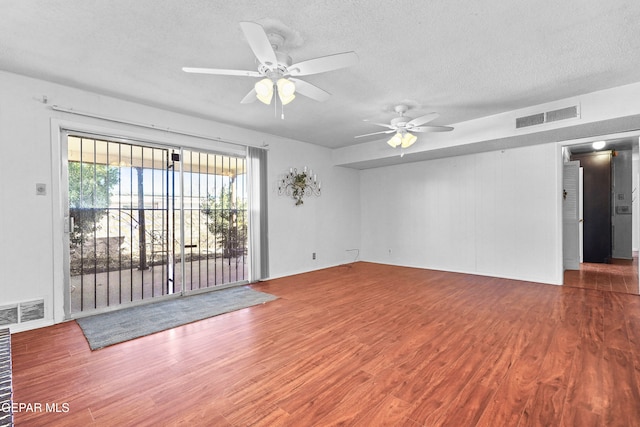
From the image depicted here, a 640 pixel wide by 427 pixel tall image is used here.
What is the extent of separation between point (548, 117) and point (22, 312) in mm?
7024

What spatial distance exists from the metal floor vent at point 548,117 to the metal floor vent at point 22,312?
265 inches

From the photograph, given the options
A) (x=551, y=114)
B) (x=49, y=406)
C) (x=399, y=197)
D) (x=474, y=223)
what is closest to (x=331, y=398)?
(x=49, y=406)

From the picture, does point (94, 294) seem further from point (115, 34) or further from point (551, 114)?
point (551, 114)

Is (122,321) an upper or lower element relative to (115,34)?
lower

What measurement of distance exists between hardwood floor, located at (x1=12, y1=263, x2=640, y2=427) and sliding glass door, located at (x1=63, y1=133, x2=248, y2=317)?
1.00 meters

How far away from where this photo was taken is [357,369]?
2.33m

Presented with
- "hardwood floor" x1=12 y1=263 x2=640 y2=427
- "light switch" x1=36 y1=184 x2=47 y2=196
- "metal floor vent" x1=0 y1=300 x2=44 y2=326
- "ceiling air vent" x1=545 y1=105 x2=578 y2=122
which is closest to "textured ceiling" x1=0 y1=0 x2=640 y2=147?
"ceiling air vent" x1=545 y1=105 x2=578 y2=122

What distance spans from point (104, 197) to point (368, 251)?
18.9 feet

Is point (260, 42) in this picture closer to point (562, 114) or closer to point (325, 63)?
point (325, 63)

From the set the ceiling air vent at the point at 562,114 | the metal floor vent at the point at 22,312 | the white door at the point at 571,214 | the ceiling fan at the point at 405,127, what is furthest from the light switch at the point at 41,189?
the white door at the point at 571,214

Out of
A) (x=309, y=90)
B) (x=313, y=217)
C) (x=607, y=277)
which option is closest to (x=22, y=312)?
(x=309, y=90)

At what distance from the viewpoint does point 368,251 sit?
7676mm

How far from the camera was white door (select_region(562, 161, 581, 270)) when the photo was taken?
20.0ft

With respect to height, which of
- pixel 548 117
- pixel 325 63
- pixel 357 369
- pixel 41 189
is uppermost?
pixel 548 117
